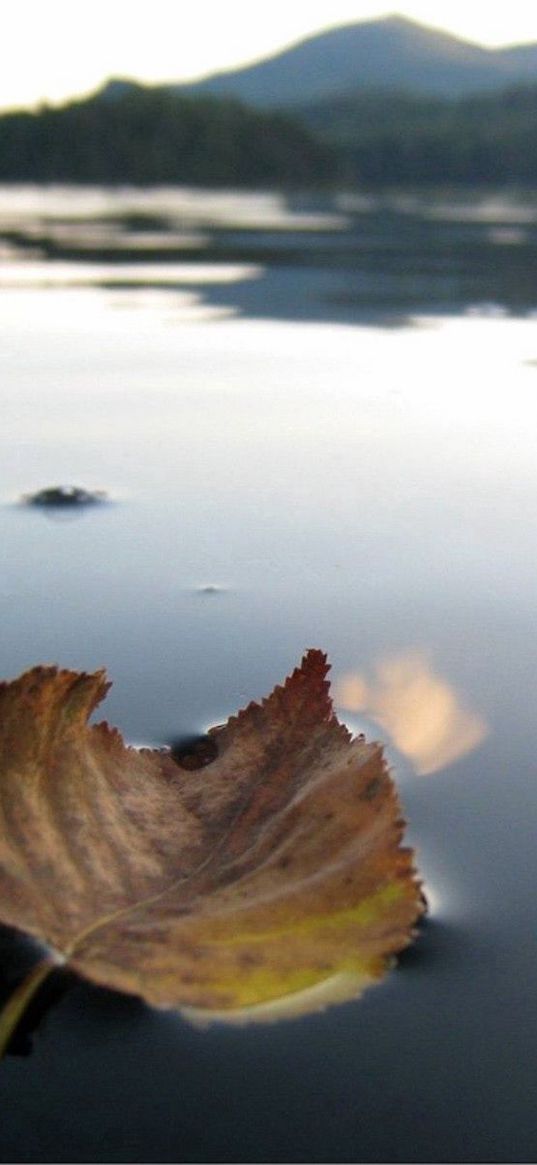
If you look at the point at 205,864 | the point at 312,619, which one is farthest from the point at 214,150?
the point at 205,864

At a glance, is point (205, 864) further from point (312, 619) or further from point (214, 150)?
point (214, 150)

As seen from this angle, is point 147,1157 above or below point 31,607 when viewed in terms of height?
below

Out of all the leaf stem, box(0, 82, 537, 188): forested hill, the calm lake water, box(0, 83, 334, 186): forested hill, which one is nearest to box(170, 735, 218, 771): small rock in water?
the calm lake water

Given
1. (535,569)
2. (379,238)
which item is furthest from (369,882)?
(379,238)

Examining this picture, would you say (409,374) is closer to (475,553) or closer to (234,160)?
(475,553)

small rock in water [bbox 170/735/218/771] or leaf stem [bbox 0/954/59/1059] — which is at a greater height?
small rock in water [bbox 170/735/218/771]

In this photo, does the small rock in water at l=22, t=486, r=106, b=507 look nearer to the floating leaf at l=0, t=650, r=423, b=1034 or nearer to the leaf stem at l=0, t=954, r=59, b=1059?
the floating leaf at l=0, t=650, r=423, b=1034

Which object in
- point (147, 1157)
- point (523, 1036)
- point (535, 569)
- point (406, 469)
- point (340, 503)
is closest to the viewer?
point (147, 1157)
